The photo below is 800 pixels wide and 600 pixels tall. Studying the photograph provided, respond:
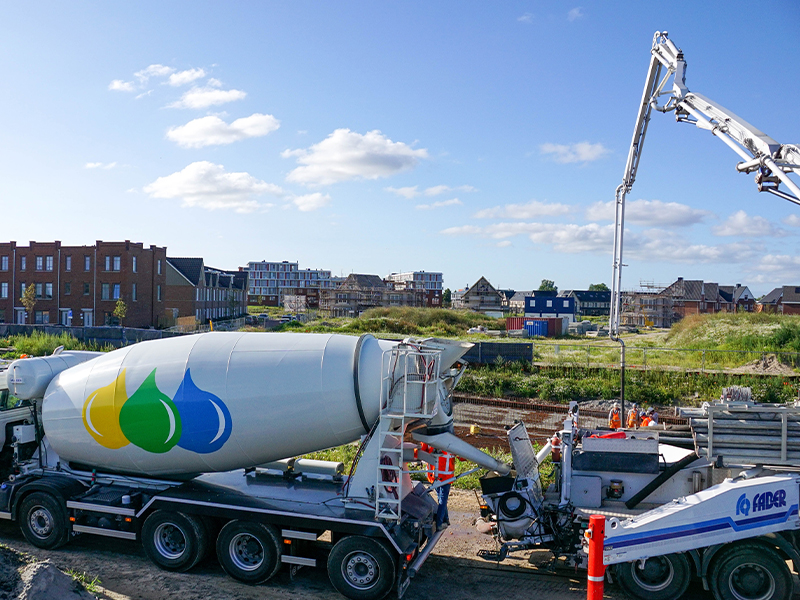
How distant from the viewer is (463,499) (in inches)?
501

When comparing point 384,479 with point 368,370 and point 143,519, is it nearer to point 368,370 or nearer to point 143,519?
point 368,370

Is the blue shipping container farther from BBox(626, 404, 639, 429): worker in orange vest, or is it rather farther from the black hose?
the black hose

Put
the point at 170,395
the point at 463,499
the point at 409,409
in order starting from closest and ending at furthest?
the point at 409,409
the point at 170,395
the point at 463,499

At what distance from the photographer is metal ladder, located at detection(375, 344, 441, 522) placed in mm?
8531

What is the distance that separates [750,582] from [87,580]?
875 centimetres

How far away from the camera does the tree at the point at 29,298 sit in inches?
2079

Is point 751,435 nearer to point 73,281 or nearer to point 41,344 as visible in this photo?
point 41,344

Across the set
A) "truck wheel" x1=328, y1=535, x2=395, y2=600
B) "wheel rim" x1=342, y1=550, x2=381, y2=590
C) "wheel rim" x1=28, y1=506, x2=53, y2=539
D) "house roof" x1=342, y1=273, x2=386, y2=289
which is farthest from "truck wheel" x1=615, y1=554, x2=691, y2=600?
"house roof" x1=342, y1=273, x2=386, y2=289

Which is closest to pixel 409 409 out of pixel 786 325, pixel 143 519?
pixel 143 519

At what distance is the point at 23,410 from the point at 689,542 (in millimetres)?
10600

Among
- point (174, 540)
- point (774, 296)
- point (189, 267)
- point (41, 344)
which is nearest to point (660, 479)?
point (174, 540)

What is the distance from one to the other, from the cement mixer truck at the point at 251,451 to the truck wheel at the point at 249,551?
19mm

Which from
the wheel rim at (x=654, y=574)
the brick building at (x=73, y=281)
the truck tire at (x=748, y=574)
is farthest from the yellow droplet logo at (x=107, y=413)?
the brick building at (x=73, y=281)

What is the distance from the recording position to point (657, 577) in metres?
8.15
